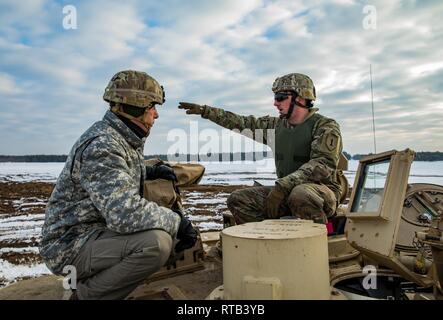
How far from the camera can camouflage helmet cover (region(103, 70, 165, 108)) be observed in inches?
127

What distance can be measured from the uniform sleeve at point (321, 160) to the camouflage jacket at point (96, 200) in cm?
129

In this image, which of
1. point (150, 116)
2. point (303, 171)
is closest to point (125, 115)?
point (150, 116)

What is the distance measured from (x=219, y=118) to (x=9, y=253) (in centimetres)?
487

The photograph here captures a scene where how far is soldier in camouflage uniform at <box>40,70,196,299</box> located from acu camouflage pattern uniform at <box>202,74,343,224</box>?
109 centimetres

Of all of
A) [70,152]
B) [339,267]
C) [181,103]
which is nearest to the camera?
[70,152]

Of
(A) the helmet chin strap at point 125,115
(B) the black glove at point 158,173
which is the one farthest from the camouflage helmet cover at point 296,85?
(A) the helmet chin strap at point 125,115

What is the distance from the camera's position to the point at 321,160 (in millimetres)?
4012

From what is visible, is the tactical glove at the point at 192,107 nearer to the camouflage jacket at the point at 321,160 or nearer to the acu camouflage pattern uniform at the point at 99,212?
the camouflage jacket at the point at 321,160

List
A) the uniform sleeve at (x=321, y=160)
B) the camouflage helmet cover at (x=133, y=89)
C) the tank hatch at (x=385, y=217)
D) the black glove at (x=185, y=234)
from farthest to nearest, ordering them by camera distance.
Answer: the uniform sleeve at (x=321, y=160), the camouflage helmet cover at (x=133, y=89), the black glove at (x=185, y=234), the tank hatch at (x=385, y=217)

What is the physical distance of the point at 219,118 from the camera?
16.8 feet

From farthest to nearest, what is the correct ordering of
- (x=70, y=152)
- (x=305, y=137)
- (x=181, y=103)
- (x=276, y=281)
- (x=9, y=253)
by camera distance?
1. (x=9, y=253)
2. (x=181, y=103)
3. (x=305, y=137)
4. (x=70, y=152)
5. (x=276, y=281)

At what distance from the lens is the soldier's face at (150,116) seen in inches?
131
